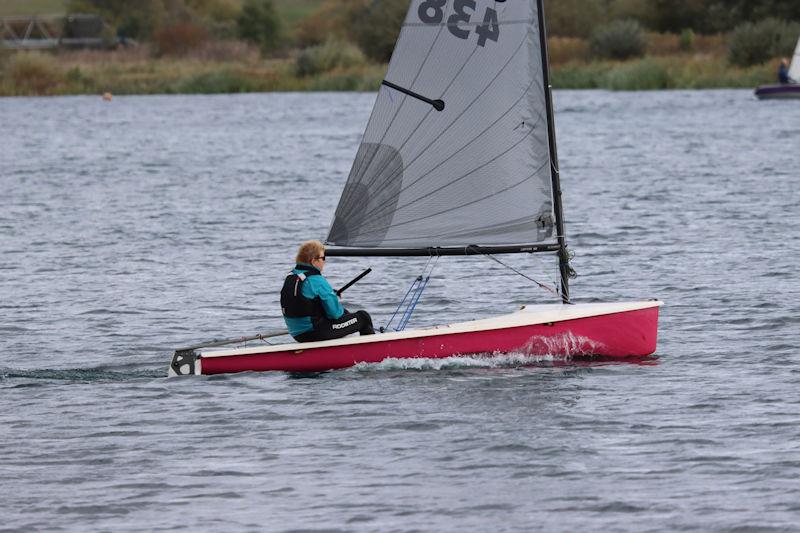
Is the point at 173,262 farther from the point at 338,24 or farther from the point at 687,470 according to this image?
the point at 338,24

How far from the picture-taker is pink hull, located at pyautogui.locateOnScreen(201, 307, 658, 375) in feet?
56.7

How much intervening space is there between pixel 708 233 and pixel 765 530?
2016 centimetres

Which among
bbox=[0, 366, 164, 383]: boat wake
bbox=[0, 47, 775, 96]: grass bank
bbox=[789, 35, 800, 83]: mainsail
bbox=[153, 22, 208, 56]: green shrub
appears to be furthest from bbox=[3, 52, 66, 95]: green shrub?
bbox=[0, 366, 164, 383]: boat wake

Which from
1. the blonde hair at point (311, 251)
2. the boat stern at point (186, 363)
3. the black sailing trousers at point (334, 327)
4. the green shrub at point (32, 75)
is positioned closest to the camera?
the blonde hair at point (311, 251)

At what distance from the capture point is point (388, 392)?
16578mm

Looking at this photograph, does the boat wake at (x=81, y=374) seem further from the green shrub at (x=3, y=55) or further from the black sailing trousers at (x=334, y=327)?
the green shrub at (x=3, y=55)

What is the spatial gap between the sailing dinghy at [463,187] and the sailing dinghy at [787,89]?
58.3 meters

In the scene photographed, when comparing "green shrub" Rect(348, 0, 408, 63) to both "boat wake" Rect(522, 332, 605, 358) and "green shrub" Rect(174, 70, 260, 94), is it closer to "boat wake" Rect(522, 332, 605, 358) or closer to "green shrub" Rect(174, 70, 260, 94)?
"green shrub" Rect(174, 70, 260, 94)

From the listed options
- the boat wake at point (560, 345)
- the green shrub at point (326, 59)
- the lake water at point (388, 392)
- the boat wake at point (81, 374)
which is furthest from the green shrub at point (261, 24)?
the boat wake at point (560, 345)

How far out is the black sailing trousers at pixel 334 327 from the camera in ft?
56.3

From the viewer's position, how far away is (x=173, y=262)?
28750 mm

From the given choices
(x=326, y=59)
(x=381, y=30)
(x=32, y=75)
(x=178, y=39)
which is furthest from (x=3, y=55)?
(x=178, y=39)

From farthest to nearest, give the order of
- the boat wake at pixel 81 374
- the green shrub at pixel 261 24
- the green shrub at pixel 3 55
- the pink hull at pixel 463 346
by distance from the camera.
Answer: the green shrub at pixel 261 24 → the green shrub at pixel 3 55 → the boat wake at pixel 81 374 → the pink hull at pixel 463 346

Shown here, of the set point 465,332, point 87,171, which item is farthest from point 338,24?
point 465,332
